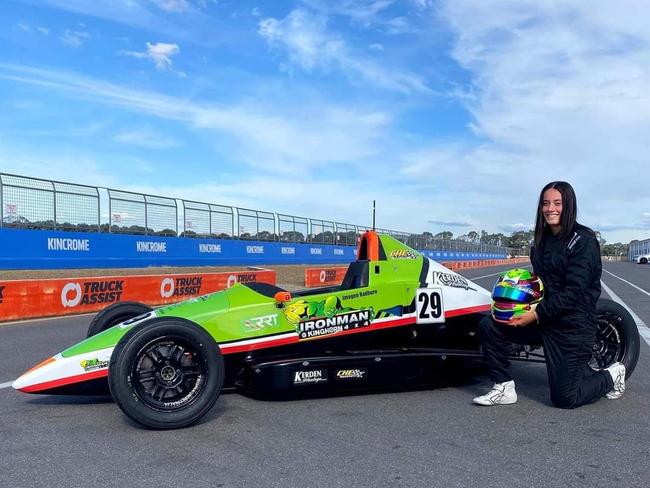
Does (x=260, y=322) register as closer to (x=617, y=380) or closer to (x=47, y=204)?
(x=617, y=380)

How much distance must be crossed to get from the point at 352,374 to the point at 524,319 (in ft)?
4.50

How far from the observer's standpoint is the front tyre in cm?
377

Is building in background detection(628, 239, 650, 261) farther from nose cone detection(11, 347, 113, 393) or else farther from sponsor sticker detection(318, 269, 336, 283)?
nose cone detection(11, 347, 113, 393)

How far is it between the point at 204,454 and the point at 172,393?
0.67m

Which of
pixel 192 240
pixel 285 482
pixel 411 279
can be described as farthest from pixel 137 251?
pixel 285 482

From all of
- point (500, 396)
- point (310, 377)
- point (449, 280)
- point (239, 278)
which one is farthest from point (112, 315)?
point (239, 278)

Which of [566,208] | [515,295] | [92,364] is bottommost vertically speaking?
[92,364]

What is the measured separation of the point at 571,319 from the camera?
4363 mm

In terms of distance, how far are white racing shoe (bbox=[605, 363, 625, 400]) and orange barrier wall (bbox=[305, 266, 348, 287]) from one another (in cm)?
1661

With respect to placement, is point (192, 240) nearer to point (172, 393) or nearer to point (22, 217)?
point (22, 217)

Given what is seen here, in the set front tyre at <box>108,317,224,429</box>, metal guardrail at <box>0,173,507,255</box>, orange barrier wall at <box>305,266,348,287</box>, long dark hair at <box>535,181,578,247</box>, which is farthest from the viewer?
orange barrier wall at <box>305,266,348,287</box>

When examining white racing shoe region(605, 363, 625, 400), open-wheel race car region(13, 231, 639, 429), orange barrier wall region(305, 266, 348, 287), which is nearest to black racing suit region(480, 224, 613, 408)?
white racing shoe region(605, 363, 625, 400)

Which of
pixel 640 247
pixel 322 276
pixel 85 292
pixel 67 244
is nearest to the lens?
pixel 85 292

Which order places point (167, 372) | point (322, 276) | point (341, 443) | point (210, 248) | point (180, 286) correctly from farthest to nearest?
1. point (210, 248)
2. point (322, 276)
3. point (180, 286)
4. point (167, 372)
5. point (341, 443)
